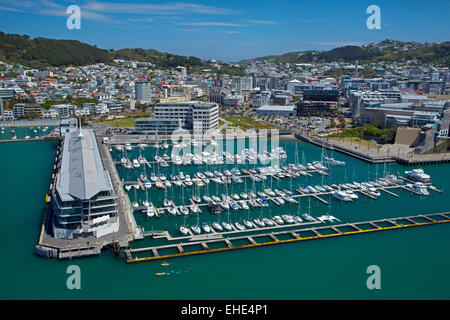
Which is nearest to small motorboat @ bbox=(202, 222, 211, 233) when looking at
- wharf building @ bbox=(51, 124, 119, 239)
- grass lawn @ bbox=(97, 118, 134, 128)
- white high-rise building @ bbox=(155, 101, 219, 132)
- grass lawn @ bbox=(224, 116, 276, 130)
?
wharf building @ bbox=(51, 124, 119, 239)

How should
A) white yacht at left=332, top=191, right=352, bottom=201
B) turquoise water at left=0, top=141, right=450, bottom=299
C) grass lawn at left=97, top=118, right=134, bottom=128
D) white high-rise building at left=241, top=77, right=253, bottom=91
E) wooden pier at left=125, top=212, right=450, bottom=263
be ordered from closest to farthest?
turquoise water at left=0, top=141, right=450, bottom=299 < wooden pier at left=125, top=212, right=450, bottom=263 < white yacht at left=332, top=191, right=352, bottom=201 < grass lawn at left=97, top=118, right=134, bottom=128 < white high-rise building at left=241, top=77, right=253, bottom=91

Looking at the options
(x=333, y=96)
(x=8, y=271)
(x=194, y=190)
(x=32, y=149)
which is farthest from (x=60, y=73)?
(x=8, y=271)

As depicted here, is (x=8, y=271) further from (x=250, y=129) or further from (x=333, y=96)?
(x=333, y=96)

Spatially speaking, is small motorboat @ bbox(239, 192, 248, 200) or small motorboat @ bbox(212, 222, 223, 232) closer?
small motorboat @ bbox(212, 222, 223, 232)

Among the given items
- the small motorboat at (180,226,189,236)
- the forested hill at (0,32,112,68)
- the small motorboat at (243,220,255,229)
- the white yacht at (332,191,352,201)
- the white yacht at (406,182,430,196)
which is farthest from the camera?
the forested hill at (0,32,112,68)

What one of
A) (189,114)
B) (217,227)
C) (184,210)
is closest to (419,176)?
(217,227)

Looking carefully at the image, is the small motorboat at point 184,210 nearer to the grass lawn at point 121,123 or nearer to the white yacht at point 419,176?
the white yacht at point 419,176

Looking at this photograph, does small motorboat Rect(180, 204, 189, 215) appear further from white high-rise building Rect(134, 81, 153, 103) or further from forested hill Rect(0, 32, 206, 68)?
forested hill Rect(0, 32, 206, 68)
